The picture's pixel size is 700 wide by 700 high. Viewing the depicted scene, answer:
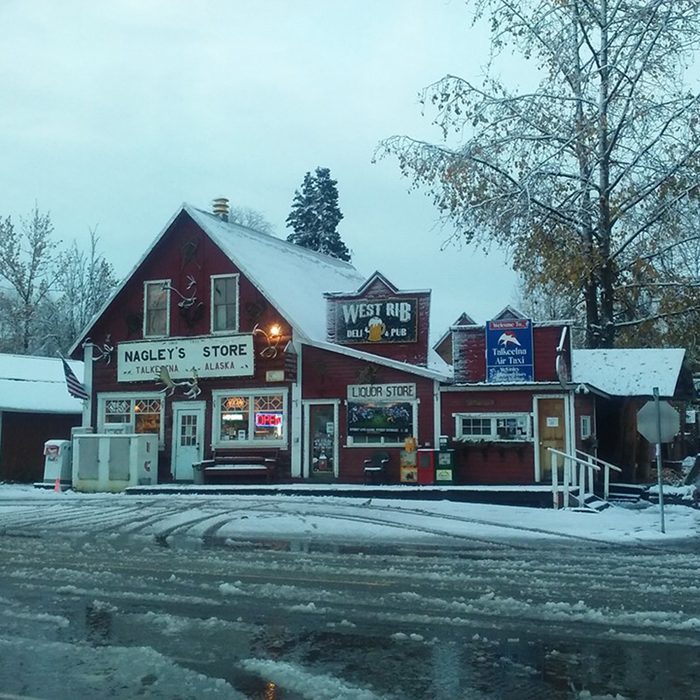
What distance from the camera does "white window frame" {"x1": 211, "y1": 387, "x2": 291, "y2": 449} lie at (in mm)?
25984

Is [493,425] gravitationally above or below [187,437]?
above

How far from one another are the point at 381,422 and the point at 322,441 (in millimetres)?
1908

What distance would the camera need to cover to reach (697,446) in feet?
151

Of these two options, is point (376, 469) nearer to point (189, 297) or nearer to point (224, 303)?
point (224, 303)

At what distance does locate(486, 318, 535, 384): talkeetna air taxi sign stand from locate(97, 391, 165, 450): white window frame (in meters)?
10.1

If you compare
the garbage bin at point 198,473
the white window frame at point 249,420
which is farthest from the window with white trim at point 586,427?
the garbage bin at point 198,473

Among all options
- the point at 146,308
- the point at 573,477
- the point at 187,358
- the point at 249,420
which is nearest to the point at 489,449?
the point at 573,477

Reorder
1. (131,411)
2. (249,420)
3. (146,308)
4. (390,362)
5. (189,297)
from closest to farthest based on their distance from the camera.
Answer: (390,362) < (249,420) < (189,297) < (131,411) < (146,308)

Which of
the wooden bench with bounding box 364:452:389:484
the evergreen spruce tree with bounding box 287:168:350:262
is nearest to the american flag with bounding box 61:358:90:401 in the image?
the wooden bench with bounding box 364:452:389:484

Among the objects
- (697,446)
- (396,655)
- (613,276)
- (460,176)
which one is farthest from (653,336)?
(396,655)

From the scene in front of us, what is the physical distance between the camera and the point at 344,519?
1877 centimetres

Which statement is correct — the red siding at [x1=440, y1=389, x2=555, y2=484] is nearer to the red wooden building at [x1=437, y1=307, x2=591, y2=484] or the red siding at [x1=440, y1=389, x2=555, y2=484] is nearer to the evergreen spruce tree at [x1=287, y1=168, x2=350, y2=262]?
the red wooden building at [x1=437, y1=307, x2=591, y2=484]

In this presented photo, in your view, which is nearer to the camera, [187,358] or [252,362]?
[252,362]

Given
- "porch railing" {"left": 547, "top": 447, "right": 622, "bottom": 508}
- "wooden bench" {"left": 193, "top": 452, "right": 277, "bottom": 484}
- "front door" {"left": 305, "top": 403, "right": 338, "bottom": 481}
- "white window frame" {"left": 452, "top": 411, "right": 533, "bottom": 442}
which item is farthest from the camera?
"wooden bench" {"left": 193, "top": 452, "right": 277, "bottom": 484}
